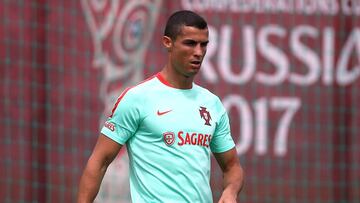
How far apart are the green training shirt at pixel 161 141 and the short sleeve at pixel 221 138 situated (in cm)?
18

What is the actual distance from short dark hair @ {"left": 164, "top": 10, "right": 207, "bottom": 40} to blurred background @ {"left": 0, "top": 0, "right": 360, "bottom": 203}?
4.34 meters

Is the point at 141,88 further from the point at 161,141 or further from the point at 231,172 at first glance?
the point at 231,172

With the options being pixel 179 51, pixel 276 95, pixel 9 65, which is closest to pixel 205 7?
pixel 276 95

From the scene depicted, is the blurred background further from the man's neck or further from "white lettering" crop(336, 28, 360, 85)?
the man's neck

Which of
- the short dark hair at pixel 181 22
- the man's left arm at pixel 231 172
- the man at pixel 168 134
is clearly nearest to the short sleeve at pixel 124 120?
the man at pixel 168 134

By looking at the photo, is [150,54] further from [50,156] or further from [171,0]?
[50,156]

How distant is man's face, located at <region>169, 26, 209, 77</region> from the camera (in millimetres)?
5508

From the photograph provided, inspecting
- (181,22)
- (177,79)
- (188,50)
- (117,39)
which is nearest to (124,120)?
(177,79)

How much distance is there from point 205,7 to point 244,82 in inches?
32.4

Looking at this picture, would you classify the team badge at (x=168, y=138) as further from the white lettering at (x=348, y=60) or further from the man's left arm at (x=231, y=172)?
the white lettering at (x=348, y=60)

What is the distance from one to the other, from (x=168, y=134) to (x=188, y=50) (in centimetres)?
46

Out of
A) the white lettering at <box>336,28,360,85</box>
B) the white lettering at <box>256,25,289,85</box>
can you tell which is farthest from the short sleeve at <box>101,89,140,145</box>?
the white lettering at <box>336,28,360,85</box>

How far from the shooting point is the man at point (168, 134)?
5.41 metres

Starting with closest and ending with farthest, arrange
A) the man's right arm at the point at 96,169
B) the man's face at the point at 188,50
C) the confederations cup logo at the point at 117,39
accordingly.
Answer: the man's right arm at the point at 96,169, the man's face at the point at 188,50, the confederations cup logo at the point at 117,39
